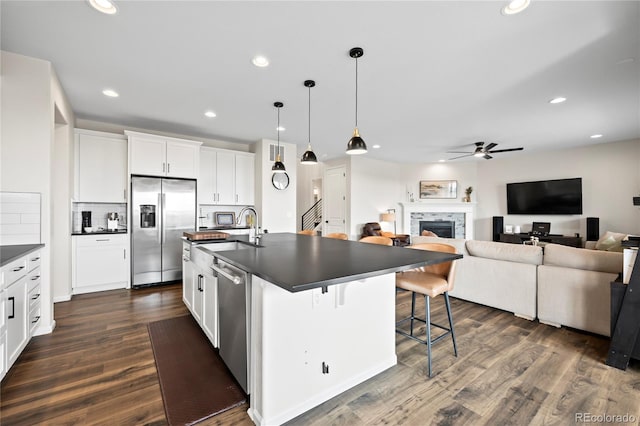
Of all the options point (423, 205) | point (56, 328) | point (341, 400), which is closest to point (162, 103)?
point (56, 328)

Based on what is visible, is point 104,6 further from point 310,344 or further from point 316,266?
point 310,344

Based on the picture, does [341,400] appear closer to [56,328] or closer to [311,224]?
[56,328]

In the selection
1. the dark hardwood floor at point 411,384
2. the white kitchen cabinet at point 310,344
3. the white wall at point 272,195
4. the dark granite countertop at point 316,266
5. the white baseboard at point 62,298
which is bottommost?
the dark hardwood floor at point 411,384

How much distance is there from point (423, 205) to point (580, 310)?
5.52 meters

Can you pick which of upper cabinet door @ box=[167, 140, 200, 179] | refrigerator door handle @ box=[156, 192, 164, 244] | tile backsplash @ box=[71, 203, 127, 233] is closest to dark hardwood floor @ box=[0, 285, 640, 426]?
refrigerator door handle @ box=[156, 192, 164, 244]

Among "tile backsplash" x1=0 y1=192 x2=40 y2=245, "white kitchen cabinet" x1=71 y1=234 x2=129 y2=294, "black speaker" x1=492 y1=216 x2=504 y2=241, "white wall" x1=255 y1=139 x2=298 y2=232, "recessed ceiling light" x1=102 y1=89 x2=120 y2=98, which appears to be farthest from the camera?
"black speaker" x1=492 y1=216 x2=504 y2=241

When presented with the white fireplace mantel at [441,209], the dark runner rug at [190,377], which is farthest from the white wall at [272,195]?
the white fireplace mantel at [441,209]

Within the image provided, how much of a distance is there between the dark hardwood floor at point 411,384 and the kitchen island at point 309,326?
4.9 inches

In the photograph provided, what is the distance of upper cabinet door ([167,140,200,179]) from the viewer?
4605 millimetres

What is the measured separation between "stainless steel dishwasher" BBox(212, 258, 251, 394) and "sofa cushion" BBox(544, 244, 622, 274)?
3242mm

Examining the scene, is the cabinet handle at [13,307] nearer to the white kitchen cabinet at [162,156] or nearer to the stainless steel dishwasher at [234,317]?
the stainless steel dishwasher at [234,317]

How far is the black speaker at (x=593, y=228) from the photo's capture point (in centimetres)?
568

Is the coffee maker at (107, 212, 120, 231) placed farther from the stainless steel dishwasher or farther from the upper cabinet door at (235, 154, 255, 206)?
the stainless steel dishwasher

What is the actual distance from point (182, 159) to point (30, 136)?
214 centimetres
